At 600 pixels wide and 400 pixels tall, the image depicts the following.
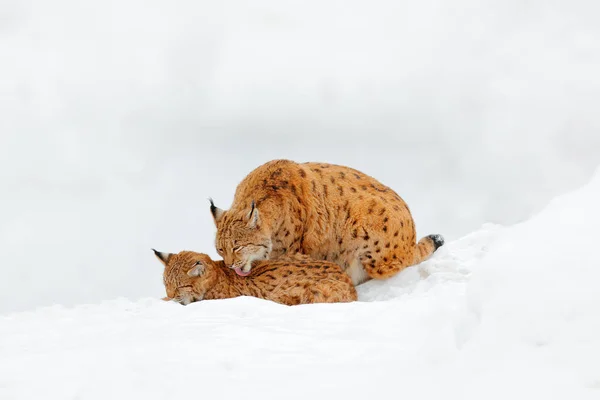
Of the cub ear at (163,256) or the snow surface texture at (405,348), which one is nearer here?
the snow surface texture at (405,348)

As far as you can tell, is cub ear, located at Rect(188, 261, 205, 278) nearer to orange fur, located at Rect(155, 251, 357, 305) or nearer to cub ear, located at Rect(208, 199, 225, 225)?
orange fur, located at Rect(155, 251, 357, 305)

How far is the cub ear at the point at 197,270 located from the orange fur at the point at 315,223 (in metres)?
0.51

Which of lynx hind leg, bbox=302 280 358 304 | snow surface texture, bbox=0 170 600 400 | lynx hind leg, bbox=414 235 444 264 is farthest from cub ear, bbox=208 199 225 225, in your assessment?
snow surface texture, bbox=0 170 600 400

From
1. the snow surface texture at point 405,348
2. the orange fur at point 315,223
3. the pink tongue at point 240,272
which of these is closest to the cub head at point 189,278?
the pink tongue at point 240,272

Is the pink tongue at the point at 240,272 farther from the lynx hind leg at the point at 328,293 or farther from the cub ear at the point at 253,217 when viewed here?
the lynx hind leg at the point at 328,293

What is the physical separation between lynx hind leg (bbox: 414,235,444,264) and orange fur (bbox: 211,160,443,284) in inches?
1.8

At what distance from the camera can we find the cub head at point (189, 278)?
9.52m

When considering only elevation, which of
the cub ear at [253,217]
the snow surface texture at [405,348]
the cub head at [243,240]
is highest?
the cub ear at [253,217]

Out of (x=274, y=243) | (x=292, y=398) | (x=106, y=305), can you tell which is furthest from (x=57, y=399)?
(x=274, y=243)

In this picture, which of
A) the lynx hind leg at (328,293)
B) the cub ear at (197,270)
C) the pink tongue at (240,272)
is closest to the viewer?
the lynx hind leg at (328,293)

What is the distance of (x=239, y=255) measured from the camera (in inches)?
390

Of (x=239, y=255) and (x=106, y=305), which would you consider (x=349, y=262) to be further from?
(x=106, y=305)

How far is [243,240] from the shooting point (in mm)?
9906

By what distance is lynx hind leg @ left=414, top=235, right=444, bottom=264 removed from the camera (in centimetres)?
1121
